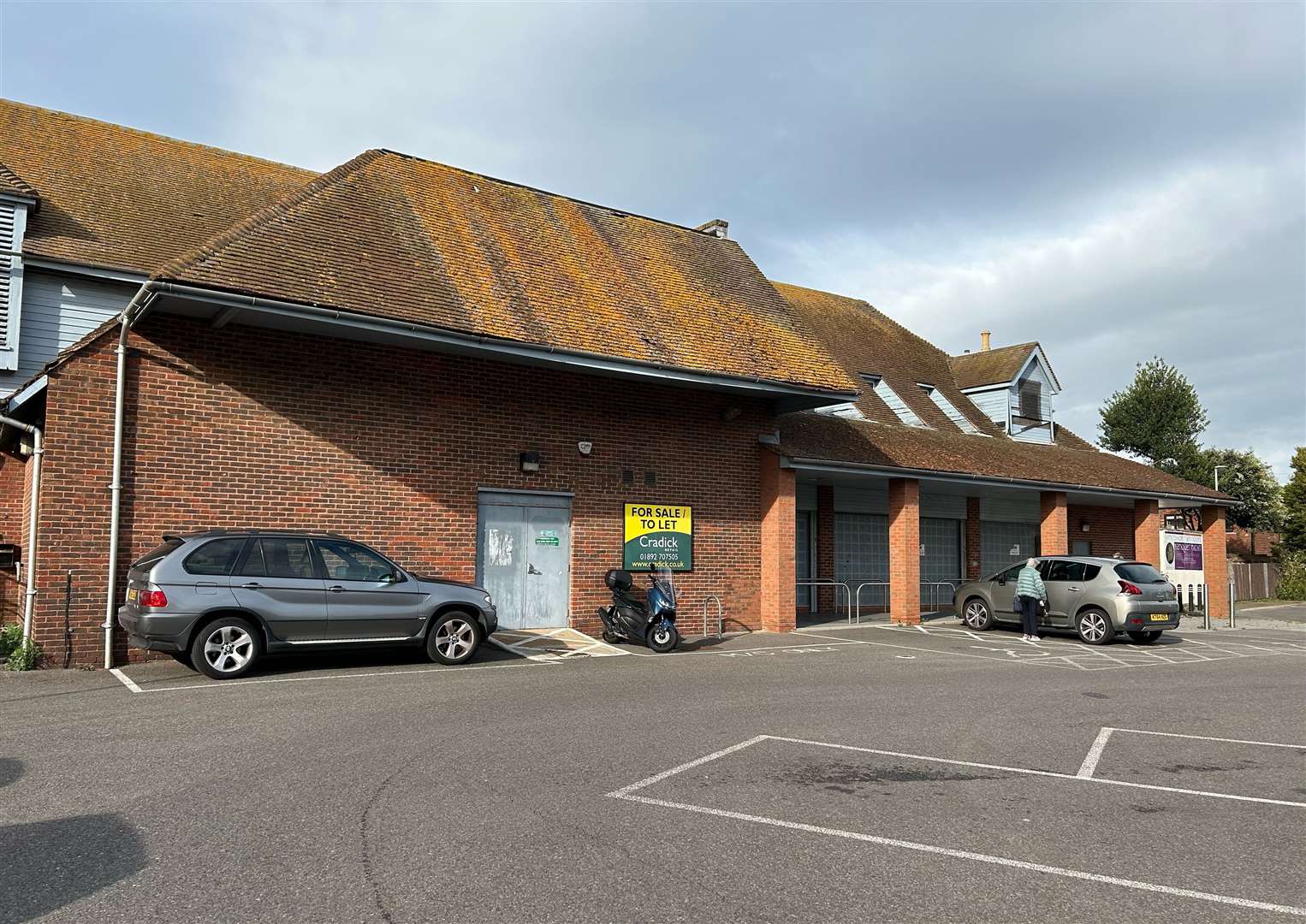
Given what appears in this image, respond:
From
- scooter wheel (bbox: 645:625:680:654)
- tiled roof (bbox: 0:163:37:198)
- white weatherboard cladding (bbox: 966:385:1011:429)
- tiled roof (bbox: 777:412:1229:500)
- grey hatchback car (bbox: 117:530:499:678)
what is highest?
tiled roof (bbox: 0:163:37:198)

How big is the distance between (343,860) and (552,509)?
35.4 ft

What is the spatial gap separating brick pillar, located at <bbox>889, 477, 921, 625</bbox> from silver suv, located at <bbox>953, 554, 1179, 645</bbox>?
6.52ft

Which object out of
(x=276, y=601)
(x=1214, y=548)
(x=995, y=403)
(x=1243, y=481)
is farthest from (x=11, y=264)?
(x=1243, y=481)

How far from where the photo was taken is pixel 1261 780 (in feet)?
21.9

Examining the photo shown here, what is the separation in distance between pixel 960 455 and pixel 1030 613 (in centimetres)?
615

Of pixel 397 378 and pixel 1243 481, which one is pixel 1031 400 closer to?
pixel 397 378

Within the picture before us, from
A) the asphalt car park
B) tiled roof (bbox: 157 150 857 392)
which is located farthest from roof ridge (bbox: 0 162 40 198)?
the asphalt car park

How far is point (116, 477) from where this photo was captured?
1157 cm

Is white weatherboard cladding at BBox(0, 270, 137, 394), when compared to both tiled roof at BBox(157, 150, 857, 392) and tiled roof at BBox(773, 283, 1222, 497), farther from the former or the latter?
tiled roof at BBox(773, 283, 1222, 497)

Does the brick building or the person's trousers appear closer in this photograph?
the brick building

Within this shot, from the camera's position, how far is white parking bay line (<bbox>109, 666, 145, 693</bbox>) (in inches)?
378

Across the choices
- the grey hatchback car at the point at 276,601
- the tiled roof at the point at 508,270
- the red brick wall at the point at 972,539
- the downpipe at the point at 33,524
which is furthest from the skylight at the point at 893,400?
the downpipe at the point at 33,524

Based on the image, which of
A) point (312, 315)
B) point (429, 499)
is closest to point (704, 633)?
point (429, 499)

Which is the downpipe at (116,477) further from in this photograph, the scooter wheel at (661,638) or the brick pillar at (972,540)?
the brick pillar at (972,540)
